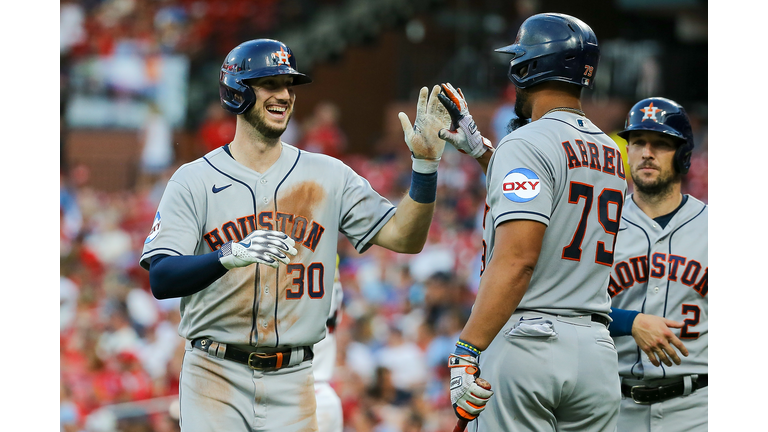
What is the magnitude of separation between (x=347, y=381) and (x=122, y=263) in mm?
5677

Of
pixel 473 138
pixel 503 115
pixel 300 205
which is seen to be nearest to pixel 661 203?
pixel 473 138

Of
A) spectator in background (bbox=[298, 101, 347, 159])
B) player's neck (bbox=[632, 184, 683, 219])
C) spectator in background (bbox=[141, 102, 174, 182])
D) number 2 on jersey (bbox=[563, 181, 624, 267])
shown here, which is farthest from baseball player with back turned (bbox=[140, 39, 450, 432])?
spectator in background (bbox=[141, 102, 174, 182])

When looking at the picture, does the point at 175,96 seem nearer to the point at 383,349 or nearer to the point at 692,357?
the point at 383,349

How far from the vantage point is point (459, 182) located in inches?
502

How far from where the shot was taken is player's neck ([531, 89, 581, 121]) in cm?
357

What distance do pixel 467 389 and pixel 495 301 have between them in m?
0.33

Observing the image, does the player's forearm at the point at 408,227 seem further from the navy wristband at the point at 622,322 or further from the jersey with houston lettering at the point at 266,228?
the navy wristband at the point at 622,322

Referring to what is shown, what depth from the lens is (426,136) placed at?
383cm

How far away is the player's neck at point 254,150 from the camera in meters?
3.98

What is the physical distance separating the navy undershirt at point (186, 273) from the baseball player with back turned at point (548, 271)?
1.02m

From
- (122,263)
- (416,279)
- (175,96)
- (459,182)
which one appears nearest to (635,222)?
(416,279)

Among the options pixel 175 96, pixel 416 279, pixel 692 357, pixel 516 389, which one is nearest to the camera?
pixel 516 389

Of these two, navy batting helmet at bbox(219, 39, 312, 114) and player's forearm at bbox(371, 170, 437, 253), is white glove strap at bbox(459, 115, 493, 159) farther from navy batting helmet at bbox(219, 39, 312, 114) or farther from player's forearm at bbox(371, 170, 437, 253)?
navy batting helmet at bbox(219, 39, 312, 114)

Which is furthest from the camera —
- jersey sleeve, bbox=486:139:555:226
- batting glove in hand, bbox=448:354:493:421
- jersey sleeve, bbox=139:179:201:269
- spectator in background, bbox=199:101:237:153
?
spectator in background, bbox=199:101:237:153
